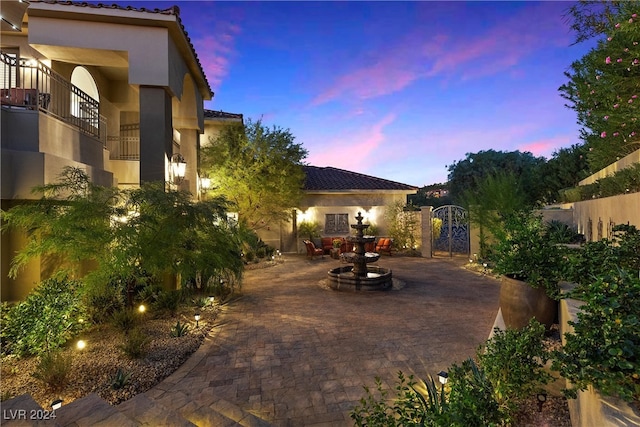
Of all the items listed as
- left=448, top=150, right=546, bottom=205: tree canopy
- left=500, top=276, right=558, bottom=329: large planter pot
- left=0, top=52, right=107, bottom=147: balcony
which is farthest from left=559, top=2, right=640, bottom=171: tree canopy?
left=448, top=150, right=546, bottom=205: tree canopy

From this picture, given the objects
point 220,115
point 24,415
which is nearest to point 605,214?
point 24,415

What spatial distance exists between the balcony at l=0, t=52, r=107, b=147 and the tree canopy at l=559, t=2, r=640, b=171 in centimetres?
1131

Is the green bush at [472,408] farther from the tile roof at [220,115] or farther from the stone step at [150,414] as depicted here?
the tile roof at [220,115]

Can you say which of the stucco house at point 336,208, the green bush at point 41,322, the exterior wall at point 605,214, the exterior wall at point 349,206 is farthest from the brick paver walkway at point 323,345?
the exterior wall at point 349,206

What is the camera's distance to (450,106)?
19453 millimetres

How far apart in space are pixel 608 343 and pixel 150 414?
4.40 metres

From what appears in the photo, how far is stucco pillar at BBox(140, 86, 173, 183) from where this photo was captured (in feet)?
29.8

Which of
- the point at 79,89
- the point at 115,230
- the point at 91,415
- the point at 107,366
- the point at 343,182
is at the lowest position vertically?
the point at 107,366

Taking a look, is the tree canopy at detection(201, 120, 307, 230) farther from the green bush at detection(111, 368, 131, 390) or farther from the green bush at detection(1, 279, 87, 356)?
the green bush at detection(111, 368, 131, 390)

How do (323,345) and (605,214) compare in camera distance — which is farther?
(605,214)

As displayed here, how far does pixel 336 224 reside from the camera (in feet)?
64.2

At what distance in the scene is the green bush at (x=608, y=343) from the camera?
2146 mm

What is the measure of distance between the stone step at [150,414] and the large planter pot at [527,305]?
14.9 feet

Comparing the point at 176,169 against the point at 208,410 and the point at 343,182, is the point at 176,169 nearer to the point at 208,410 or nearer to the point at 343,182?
the point at 208,410
